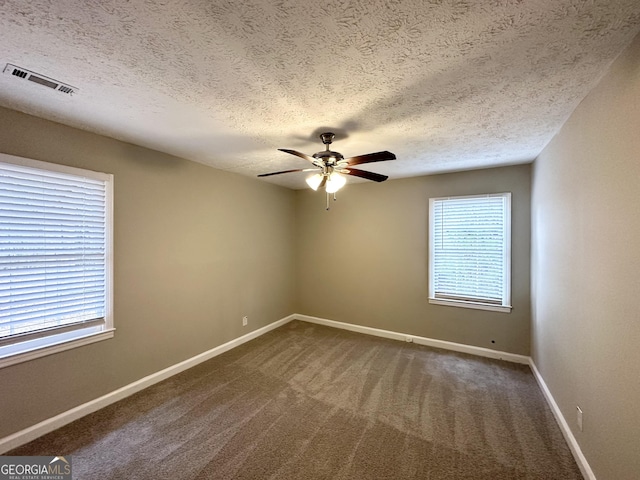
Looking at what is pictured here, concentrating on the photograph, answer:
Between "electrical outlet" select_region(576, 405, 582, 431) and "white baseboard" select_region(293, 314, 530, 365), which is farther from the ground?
"electrical outlet" select_region(576, 405, 582, 431)

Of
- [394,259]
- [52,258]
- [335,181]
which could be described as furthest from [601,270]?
[52,258]

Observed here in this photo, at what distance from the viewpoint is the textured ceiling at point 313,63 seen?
3.62 feet

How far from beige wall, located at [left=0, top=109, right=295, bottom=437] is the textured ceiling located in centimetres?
31

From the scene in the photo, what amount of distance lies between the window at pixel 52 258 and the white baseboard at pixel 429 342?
3190mm

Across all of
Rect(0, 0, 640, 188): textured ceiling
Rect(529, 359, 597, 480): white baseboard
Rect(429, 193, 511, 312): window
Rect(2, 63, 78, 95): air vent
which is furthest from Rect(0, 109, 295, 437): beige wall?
Rect(529, 359, 597, 480): white baseboard

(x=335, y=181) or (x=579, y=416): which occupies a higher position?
(x=335, y=181)

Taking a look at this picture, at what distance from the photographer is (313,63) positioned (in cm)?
142

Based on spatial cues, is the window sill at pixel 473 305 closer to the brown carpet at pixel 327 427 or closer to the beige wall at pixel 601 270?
the brown carpet at pixel 327 427

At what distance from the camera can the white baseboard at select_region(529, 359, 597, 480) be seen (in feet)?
5.51

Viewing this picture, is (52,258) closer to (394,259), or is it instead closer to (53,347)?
(53,347)

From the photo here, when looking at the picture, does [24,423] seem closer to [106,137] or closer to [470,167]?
[106,137]

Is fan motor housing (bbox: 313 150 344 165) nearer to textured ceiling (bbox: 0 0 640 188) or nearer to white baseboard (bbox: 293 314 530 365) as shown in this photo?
textured ceiling (bbox: 0 0 640 188)

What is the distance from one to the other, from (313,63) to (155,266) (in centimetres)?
260

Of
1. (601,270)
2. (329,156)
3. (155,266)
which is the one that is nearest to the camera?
(601,270)
